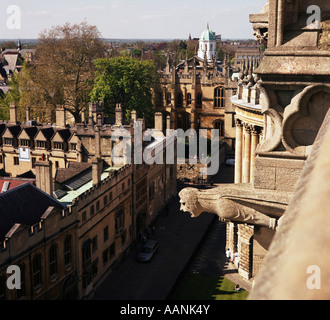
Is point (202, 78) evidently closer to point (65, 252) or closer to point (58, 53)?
point (58, 53)

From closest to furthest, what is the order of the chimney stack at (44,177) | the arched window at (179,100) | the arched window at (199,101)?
the chimney stack at (44,177) < the arched window at (199,101) < the arched window at (179,100)

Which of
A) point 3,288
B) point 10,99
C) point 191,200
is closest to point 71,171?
point 3,288

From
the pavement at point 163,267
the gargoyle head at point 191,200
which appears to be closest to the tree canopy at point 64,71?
the pavement at point 163,267

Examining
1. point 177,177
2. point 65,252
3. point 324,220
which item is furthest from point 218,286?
point 324,220

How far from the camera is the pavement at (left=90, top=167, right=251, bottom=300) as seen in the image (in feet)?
105

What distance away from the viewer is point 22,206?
2662cm

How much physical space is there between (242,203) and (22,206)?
21547mm

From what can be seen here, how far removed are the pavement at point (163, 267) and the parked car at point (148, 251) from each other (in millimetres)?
396

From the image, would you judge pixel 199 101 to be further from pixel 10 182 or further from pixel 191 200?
pixel 191 200

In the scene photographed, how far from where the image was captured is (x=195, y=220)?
46.2 meters

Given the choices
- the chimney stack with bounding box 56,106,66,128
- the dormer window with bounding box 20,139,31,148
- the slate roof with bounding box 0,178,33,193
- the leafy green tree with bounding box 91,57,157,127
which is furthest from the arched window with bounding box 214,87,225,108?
the slate roof with bounding box 0,178,33,193

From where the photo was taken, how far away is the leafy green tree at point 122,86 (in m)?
63.7

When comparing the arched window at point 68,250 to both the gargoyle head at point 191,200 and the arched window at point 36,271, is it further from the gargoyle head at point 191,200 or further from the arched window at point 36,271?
the gargoyle head at point 191,200

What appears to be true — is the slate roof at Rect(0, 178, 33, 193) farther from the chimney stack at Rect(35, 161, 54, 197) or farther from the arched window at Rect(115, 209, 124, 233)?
the arched window at Rect(115, 209, 124, 233)
